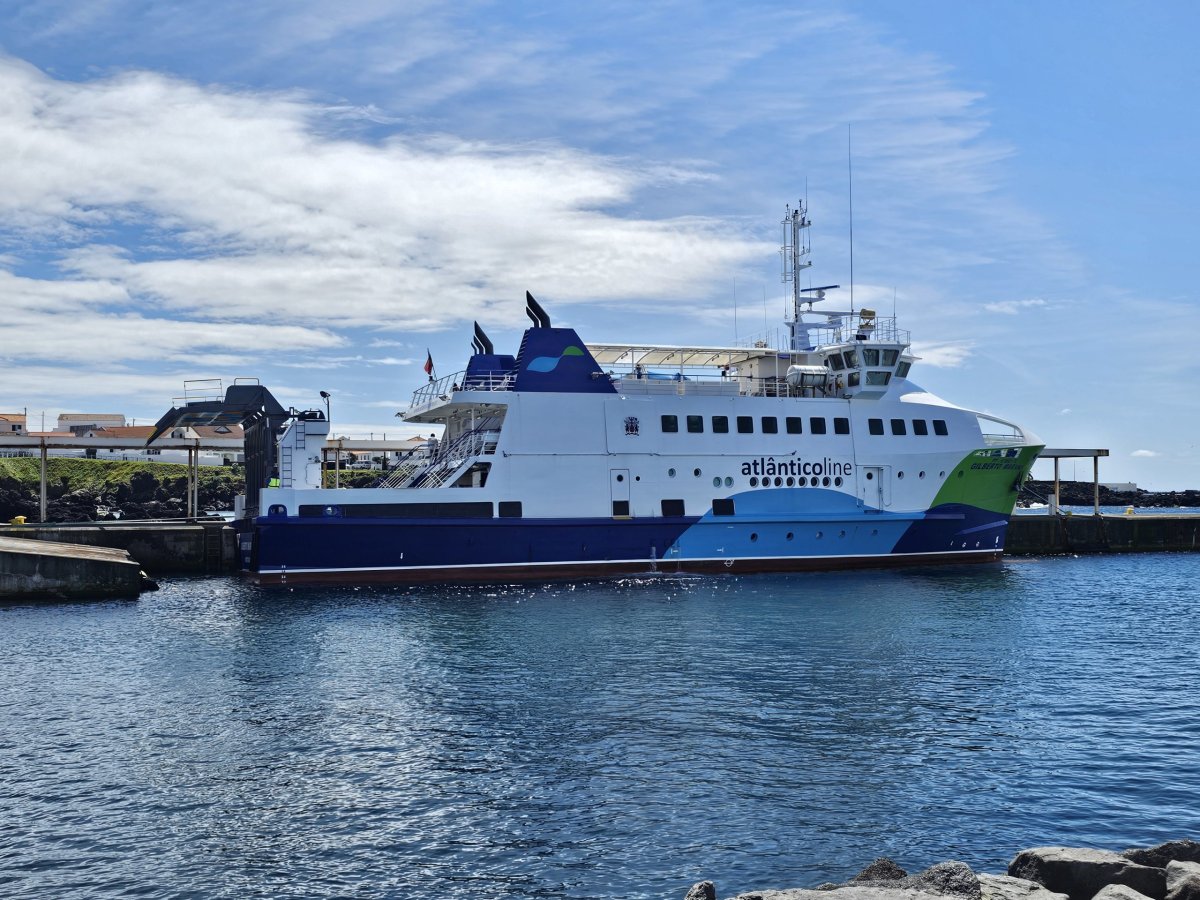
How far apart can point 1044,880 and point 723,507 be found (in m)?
21.2

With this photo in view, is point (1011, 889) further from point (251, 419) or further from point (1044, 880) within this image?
point (251, 419)

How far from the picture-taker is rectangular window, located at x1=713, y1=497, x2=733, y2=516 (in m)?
28.6

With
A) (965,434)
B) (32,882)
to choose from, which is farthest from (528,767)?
(965,434)

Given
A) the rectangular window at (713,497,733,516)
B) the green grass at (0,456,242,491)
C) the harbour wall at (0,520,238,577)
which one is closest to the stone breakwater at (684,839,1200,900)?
the rectangular window at (713,497,733,516)

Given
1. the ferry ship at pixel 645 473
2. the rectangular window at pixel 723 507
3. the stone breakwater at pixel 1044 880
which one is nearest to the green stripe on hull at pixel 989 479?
the ferry ship at pixel 645 473

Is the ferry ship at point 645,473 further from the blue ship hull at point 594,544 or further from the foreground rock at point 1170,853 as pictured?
the foreground rock at point 1170,853

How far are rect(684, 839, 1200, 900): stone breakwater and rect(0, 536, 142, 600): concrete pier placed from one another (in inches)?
841

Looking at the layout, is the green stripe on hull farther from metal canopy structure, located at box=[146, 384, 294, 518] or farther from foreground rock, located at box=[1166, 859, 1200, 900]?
foreground rock, located at box=[1166, 859, 1200, 900]

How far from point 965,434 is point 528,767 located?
24.5m

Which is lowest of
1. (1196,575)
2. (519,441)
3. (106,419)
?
(1196,575)

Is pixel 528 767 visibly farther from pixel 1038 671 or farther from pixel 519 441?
pixel 519 441

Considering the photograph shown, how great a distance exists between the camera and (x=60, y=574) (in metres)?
23.9

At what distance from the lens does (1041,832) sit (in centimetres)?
903

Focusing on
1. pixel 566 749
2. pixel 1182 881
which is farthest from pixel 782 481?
pixel 1182 881
